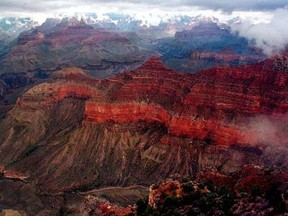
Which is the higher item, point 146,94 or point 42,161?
point 146,94

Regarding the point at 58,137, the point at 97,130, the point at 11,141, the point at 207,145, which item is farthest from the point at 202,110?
the point at 11,141

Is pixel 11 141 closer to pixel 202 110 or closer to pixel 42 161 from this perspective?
pixel 42 161

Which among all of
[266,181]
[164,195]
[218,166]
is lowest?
[218,166]

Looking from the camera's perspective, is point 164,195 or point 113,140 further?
point 113,140

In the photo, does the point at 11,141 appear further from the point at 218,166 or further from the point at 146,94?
the point at 218,166

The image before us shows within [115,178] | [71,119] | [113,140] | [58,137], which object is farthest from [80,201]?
[71,119]

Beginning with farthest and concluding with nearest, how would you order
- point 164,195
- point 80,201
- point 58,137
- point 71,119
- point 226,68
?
point 71,119
point 58,137
point 226,68
point 80,201
point 164,195

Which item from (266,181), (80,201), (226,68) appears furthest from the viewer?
(226,68)
